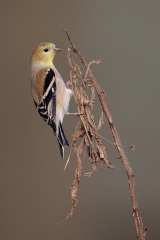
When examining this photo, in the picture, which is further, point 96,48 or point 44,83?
point 96,48

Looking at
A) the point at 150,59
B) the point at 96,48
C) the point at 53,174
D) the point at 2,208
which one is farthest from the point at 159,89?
the point at 2,208

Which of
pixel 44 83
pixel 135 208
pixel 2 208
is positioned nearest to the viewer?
pixel 135 208

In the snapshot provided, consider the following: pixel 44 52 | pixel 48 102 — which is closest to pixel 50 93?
pixel 48 102

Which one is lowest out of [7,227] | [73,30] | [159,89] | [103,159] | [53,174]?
[103,159]

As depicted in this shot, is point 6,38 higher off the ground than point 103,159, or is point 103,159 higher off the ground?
point 6,38

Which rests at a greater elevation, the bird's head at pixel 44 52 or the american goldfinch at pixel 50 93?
the bird's head at pixel 44 52

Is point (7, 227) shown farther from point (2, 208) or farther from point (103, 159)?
point (103, 159)
